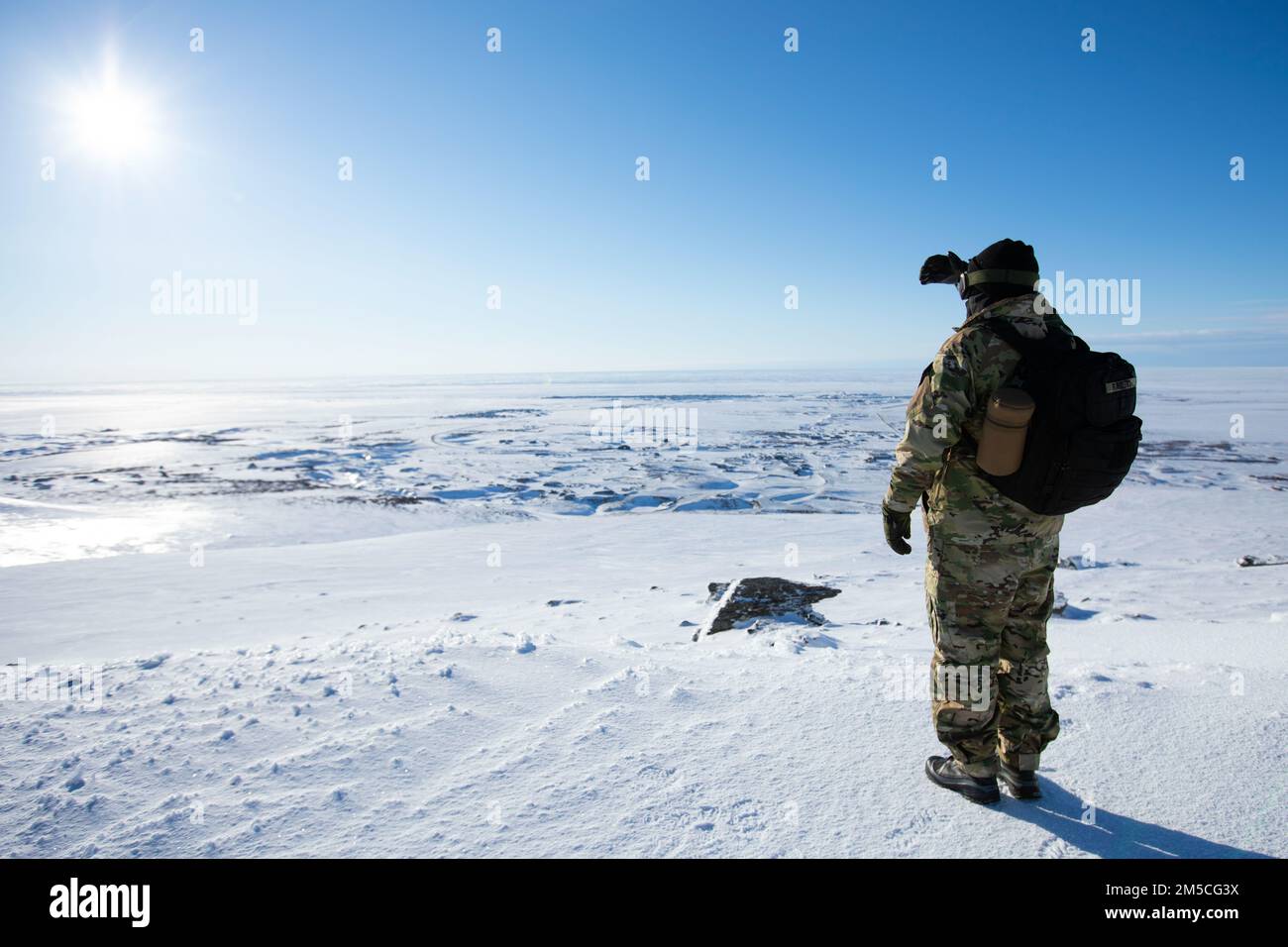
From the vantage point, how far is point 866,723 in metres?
2.58

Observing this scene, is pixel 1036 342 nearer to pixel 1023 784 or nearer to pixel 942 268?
pixel 942 268

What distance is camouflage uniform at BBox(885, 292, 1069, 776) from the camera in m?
2.03

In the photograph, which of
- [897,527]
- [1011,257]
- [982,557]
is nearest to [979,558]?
[982,557]

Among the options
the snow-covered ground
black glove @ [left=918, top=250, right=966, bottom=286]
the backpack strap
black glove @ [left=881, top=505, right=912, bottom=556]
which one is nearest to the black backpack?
the backpack strap

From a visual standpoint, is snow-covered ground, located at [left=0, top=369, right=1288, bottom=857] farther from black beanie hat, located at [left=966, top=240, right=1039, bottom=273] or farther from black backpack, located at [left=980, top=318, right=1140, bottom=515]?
black beanie hat, located at [left=966, top=240, right=1039, bottom=273]

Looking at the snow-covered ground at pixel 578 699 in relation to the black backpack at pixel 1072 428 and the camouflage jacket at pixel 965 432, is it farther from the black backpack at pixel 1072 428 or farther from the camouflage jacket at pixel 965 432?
the black backpack at pixel 1072 428

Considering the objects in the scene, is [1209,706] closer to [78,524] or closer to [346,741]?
[346,741]

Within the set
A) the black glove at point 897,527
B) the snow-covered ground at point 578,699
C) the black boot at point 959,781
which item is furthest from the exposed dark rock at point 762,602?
the black glove at point 897,527

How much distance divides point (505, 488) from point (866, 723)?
484 inches

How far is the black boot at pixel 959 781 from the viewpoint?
82.3 inches

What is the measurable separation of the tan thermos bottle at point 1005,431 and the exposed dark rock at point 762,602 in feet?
9.96

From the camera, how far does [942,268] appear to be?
240 centimetres

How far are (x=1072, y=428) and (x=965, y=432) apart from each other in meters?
0.30
